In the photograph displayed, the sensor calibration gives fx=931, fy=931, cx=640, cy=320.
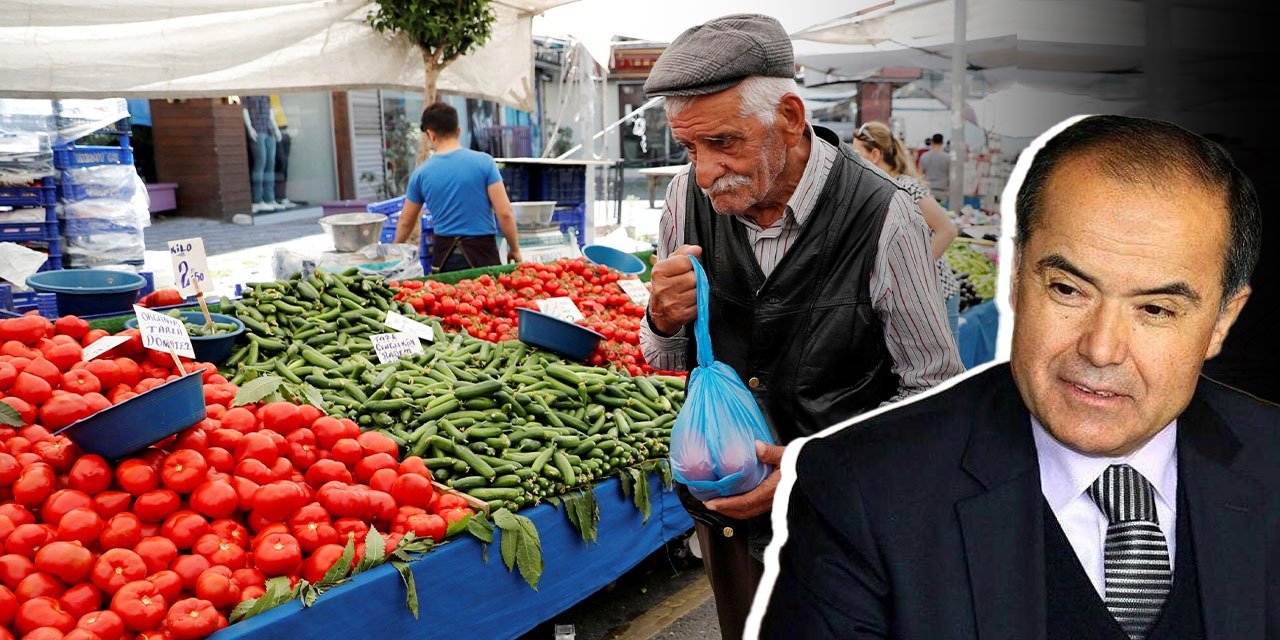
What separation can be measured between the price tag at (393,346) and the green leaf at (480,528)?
1.44 m

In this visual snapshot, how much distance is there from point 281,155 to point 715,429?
16941mm

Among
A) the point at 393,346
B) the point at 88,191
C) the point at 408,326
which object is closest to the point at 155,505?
the point at 393,346

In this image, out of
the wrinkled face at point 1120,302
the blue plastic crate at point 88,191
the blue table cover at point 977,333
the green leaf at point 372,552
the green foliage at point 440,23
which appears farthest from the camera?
the blue plastic crate at point 88,191

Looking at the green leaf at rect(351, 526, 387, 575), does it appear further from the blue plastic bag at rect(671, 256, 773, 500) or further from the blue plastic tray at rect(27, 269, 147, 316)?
the blue plastic tray at rect(27, 269, 147, 316)

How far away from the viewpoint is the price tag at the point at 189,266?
3596 mm

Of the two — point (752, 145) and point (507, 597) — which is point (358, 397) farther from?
point (752, 145)

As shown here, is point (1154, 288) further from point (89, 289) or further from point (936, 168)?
point (936, 168)

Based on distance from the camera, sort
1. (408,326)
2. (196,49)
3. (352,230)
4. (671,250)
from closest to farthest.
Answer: (671,250) → (408,326) → (196,49) → (352,230)

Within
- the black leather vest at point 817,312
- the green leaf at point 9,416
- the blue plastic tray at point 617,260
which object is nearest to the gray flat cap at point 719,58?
the black leather vest at point 817,312

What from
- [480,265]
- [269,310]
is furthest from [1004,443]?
[480,265]

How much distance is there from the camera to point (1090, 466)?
104 centimetres

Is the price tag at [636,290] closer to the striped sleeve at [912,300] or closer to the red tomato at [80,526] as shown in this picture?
the red tomato at [80,526]

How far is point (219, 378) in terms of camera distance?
361cm

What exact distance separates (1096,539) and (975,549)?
→ 0.14m
